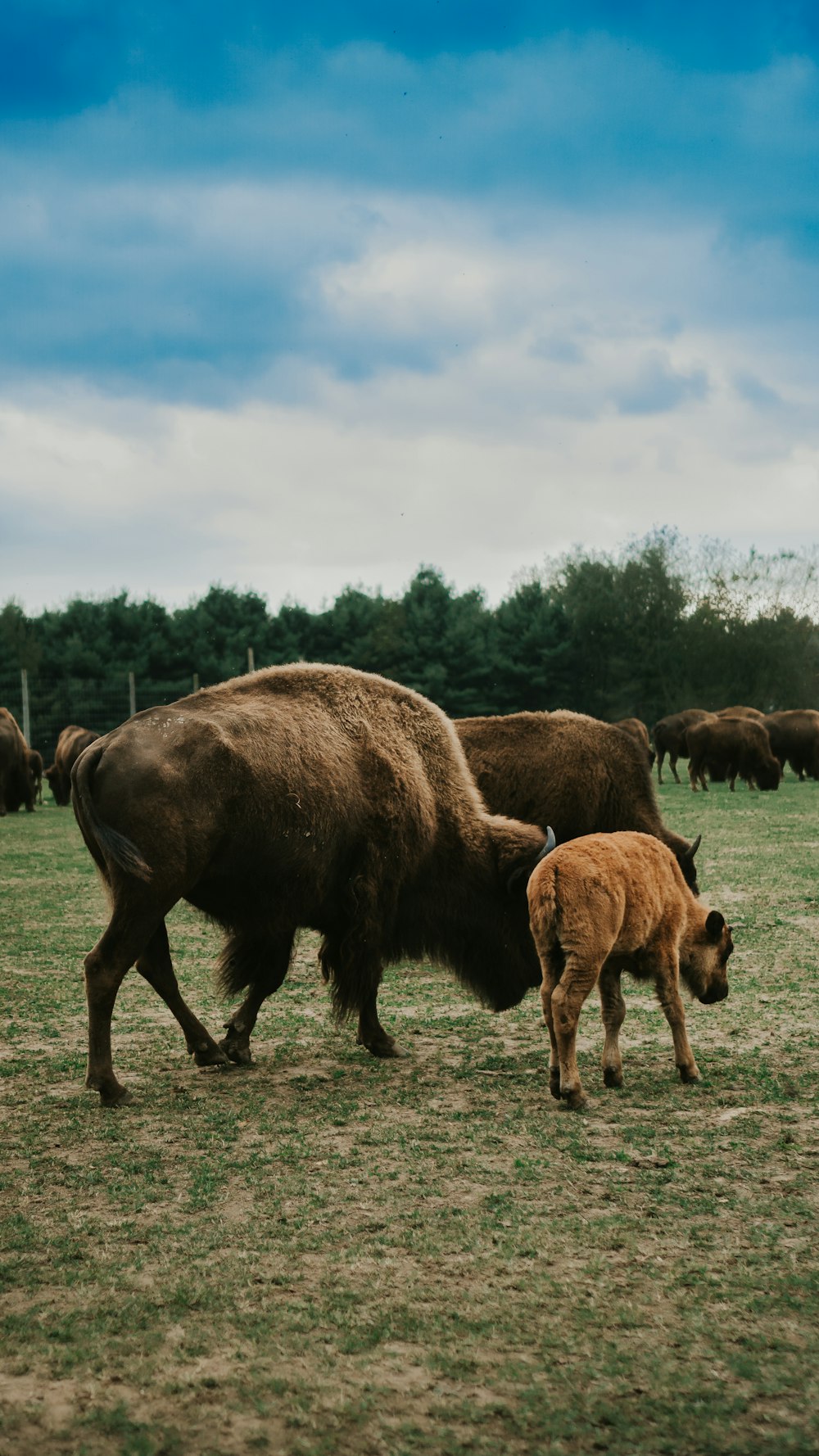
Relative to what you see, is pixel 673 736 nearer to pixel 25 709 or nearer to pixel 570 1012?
pixel 25 709

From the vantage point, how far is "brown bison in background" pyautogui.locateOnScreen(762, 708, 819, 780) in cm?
3309

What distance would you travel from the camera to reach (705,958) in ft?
19.2

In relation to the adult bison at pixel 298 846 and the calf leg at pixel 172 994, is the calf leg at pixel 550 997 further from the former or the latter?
the calf leg at pixel 172 994

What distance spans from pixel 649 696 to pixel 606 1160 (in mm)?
52580

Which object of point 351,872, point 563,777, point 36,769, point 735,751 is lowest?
point 735,751

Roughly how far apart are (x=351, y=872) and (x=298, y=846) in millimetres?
437

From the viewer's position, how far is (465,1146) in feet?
15.4

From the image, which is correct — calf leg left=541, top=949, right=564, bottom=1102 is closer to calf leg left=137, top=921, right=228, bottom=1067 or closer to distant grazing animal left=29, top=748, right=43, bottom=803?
calf leg left=137, top=921, right=228, bottom=1067

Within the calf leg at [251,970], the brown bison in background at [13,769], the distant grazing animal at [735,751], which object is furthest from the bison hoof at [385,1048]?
the distant grazing animal at [735,751]

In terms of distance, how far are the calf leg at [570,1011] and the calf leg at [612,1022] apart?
34cm

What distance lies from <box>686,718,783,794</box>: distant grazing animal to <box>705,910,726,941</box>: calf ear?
79.4 ft

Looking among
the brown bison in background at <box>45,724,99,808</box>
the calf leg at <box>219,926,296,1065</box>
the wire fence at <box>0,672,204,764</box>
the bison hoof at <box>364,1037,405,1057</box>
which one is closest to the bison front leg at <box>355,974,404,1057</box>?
the bison hoof at <box>364,1037,405,1057</box>

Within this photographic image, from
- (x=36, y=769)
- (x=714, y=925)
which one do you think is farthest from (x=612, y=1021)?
(x=36, y=769)

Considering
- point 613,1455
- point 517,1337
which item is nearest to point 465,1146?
point 517,1337
